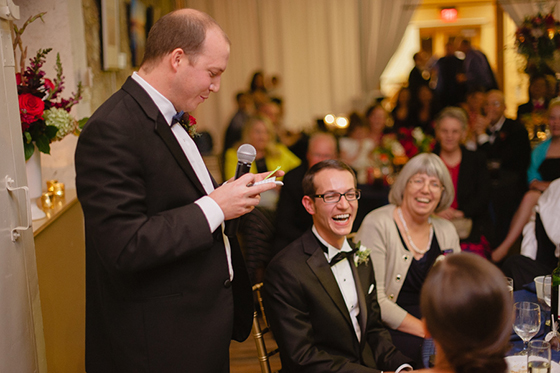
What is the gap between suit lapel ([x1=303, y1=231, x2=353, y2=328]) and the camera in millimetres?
1951

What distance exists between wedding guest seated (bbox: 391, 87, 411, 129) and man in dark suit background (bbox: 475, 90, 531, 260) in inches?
44.3

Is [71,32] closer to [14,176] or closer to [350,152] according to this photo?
[14,176]

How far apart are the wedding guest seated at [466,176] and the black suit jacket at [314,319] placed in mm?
2285

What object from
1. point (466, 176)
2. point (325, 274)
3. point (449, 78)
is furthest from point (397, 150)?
point (449, 78)

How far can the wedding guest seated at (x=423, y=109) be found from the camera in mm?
6387

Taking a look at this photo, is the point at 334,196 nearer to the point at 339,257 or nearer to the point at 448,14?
the point at 339,257

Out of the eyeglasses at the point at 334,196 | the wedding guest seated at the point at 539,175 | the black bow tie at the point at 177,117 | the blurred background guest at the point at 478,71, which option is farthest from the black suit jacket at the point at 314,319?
the blurred background guest at the point at 478,71

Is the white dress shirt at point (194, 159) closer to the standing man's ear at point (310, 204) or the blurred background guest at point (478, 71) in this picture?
the standing man's ear at point (310, 204)

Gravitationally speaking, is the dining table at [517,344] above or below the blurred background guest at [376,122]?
below

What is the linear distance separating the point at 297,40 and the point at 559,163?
4601mm

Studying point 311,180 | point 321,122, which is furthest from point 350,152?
point 311,180

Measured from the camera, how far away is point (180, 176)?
1.42 metres

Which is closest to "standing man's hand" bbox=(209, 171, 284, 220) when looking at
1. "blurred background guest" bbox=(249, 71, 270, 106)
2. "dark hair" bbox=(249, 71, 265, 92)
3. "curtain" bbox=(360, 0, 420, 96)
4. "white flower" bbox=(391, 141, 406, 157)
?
"white flower" bbox=(391, 141, 406, 157)

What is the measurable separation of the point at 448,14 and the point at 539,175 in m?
6.73
